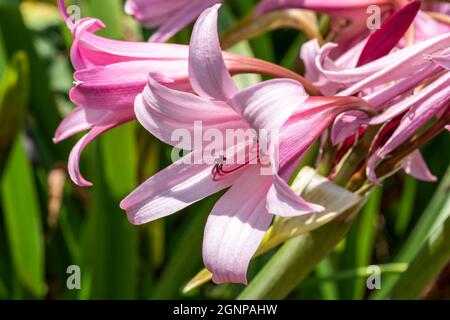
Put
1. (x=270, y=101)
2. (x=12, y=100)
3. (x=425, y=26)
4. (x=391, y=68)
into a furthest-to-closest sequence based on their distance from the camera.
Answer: (x=12, y=100) < (x=425, y=26) < (x=391, y=68) < (x=270, y=101)

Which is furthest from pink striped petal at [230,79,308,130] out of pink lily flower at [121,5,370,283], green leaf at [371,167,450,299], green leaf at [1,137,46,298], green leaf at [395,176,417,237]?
green leaf at [395,176,417,237]

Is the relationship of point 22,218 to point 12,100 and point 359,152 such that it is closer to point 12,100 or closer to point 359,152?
point 12,100

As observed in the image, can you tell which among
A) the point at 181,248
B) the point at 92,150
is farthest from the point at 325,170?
the point at 92,150

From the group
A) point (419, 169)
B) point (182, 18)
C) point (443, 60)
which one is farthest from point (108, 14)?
point (443, 60)

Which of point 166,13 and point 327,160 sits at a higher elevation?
point 166,13

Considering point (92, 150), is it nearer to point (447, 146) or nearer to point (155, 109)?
point (155, 109)
